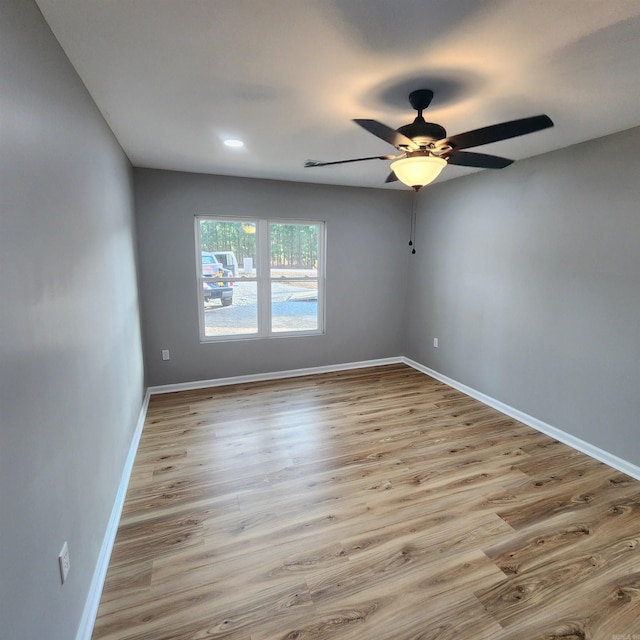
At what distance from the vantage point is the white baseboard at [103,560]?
4.67ft

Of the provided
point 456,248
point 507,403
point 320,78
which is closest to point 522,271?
point 456,248

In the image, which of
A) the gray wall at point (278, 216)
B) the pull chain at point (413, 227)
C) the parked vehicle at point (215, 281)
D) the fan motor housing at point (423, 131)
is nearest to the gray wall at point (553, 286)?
the pull chain at point (413, 227)

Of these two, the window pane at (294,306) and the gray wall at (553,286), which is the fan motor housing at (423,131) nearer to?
the gray wall at (553,286)

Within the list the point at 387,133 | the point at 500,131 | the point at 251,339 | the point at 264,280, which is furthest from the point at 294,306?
the point at 500,131

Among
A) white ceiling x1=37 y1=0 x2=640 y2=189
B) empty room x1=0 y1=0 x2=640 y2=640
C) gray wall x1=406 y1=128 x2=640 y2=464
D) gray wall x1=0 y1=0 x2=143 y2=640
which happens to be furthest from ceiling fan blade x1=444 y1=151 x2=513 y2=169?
gray wall x1=0 y1=0 x2=143 y2=640

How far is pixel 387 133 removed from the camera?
181cm

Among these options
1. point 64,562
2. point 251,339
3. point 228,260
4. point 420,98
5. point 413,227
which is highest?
point 420,98

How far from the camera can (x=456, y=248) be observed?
13.3 feet

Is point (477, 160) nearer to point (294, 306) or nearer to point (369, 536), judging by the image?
point (369, 536)

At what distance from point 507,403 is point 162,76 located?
12.5 ft

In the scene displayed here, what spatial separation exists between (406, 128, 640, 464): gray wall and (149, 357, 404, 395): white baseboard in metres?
1.03

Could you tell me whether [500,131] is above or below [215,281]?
above

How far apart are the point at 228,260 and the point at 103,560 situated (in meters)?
3.03

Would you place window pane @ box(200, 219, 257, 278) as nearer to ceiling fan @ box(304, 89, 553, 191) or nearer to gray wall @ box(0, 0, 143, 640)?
gray wall @ box(0, 0, 143, 640)
